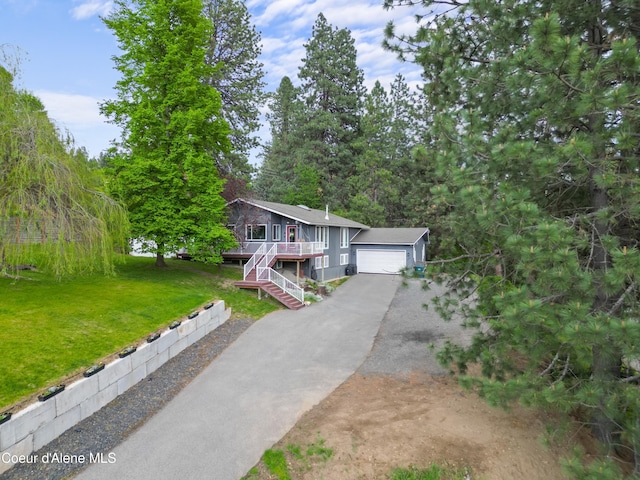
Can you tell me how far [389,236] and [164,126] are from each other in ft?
60.0

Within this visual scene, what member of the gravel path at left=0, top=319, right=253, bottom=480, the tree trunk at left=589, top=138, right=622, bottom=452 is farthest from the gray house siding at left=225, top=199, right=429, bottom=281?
the tree trunk at left=589, top=138, right=622, bottom=452

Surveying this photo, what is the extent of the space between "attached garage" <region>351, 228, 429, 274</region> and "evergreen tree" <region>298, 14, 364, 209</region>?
1162cm

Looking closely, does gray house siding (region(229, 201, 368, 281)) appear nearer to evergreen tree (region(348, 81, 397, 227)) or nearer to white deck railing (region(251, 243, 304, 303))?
white deck railing (region(251, 243, 304, 303))

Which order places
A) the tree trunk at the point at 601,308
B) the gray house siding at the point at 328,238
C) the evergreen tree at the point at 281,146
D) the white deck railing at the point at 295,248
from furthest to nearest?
the evergreen tree at the point at 281,146
the gray house siding at the point at 328,238
the white deck railing at the point at 295,248
the tree trunk at the point at 601,308

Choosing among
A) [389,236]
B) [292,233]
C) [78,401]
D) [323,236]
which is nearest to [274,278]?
[292,233]

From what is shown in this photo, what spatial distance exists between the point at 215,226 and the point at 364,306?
26.1 feet

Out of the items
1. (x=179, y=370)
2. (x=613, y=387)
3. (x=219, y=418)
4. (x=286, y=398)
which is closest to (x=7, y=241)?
(x=179, y=370)

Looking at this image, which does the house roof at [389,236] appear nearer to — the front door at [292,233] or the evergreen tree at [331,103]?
the front door at [292,233]

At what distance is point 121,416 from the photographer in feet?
23.0

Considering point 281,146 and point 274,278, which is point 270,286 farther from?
point 281,146

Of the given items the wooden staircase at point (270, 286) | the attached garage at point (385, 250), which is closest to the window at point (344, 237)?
the attached garage at point (385, 250)

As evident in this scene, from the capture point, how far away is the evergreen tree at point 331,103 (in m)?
38.8

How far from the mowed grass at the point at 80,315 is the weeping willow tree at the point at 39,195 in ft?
4.73

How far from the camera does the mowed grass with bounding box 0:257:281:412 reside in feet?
23.0
